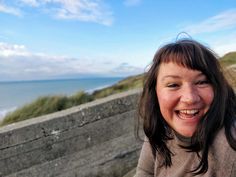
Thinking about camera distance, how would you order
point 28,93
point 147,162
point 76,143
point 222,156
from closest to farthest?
1. point 222,156
2. point 147,162
3. point 76,143
4. point 28,93

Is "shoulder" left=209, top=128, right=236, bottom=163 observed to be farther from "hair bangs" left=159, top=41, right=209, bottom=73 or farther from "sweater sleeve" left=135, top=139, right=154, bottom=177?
"sweater sleeve" left=135, top=139, right=154, bottom=177

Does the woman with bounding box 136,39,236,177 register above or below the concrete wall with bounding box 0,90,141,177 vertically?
above

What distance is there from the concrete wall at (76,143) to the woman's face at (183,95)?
189 centimetres

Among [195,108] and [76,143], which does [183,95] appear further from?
[76,143]

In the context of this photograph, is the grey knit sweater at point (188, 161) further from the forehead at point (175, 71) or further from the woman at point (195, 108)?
the forehead at point (175, 71)

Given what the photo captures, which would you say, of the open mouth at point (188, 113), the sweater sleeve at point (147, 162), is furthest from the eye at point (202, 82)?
the sweater sleeve at point (147, 162)

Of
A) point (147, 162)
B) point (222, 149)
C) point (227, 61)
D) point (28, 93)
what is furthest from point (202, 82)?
point (28, 93)

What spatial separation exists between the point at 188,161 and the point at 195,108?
294 millimetres

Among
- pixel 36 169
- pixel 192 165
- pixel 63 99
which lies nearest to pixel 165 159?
pixel 192 165

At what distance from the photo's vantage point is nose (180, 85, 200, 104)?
1939 millimetres

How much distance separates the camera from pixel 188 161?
2096 millimetres

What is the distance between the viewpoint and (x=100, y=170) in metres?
4.06

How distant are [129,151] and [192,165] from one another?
2224mm

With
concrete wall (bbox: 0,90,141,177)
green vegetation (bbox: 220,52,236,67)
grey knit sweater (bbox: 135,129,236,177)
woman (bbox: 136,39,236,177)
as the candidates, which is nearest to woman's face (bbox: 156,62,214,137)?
woman (bbox: 136,39,236,177)
